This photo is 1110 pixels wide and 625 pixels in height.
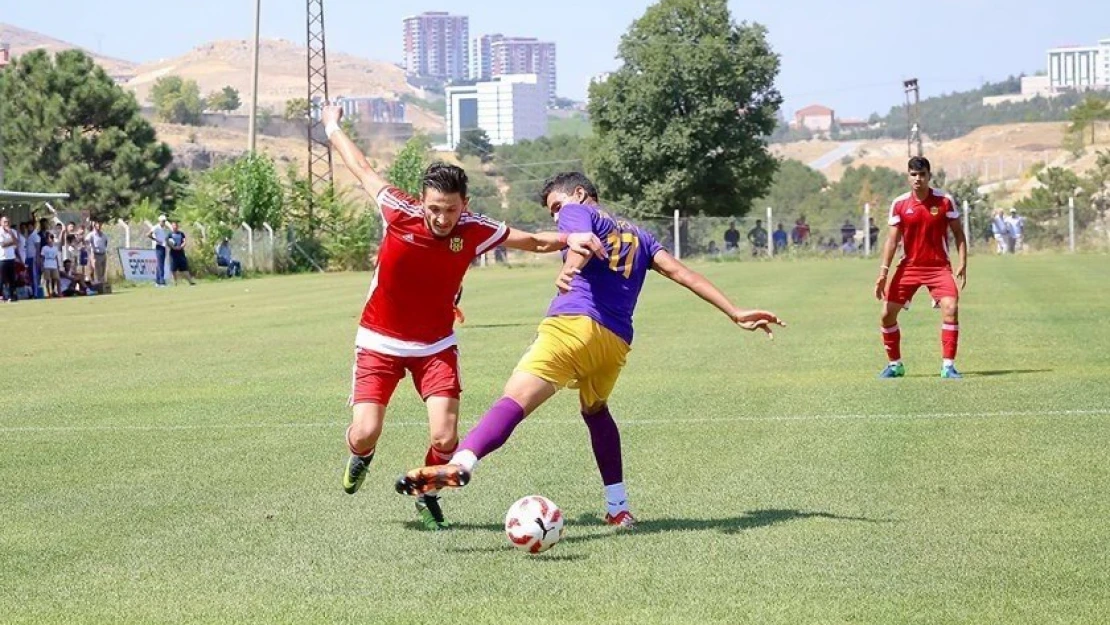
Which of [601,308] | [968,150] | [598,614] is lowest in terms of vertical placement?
[598,614]

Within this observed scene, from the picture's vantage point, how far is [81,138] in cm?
8581

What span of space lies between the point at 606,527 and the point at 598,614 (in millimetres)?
1977

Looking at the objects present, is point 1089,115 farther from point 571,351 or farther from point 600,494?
point 571,351

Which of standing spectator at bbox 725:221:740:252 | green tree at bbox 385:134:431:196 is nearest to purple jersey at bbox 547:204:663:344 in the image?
standing spectator at bbox 725:221:740:252

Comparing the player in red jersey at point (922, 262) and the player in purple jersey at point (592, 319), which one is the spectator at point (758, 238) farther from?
the player in purple jersey at point (592, 319)

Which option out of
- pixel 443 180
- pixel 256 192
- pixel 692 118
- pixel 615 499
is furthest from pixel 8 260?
pixel 692 118

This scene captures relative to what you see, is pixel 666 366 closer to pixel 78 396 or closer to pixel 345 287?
pixel 78 396

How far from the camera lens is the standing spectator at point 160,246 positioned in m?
42.9

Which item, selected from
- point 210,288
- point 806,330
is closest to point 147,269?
point 210,288

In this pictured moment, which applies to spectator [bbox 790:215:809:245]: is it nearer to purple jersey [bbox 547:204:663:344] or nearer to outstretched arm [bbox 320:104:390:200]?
outstretched arm [bbox 320:104:390:200]

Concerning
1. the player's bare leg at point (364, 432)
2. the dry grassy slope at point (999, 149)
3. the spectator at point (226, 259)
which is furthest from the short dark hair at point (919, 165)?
the dry grassy slope at point (999, 149)

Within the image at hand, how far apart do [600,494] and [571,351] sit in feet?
4.89

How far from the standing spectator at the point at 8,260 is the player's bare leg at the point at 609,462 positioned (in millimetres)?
27165

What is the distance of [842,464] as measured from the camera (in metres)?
10.4
